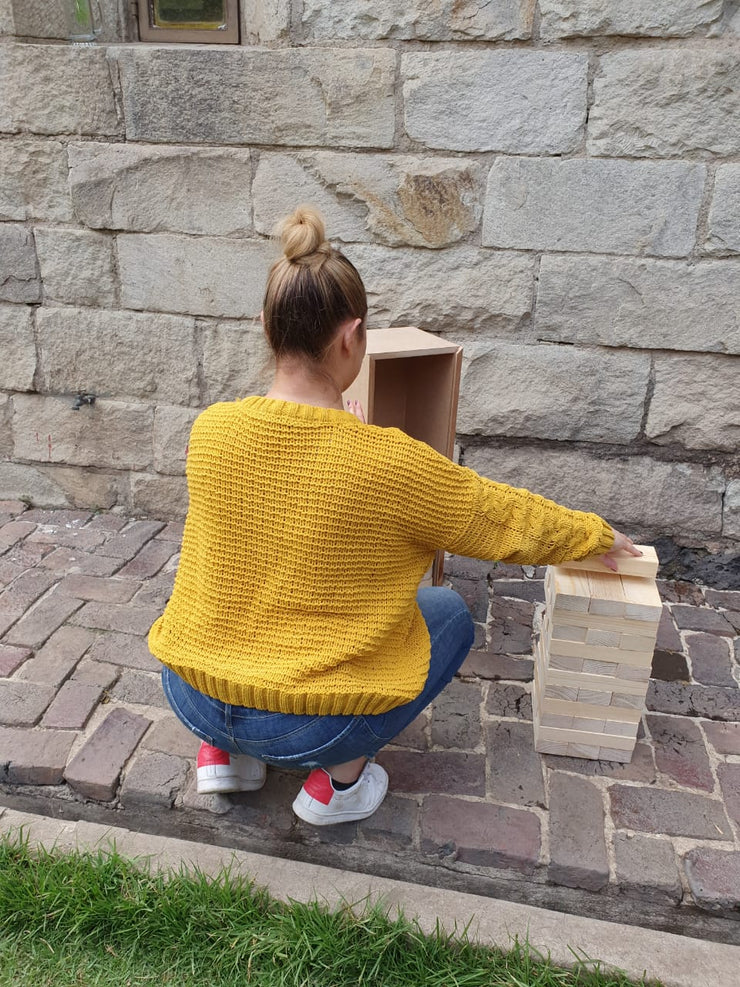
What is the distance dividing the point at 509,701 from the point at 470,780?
1.24 feet

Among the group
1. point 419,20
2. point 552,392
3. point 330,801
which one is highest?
point 419,20

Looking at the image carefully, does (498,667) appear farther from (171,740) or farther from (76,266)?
(76,266)

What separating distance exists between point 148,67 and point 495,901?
303 centimetres

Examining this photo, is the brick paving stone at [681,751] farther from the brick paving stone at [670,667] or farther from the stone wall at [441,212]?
the stone wall at [441,212]

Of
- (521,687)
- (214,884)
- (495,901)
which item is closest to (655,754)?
(521,687)

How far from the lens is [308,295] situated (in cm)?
165

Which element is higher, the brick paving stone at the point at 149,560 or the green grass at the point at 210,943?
the brick paving stone at the point at 149,560

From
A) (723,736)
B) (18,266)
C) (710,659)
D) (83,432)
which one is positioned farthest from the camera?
(83,432)

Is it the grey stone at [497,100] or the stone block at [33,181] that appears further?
the stone block at [33,181]

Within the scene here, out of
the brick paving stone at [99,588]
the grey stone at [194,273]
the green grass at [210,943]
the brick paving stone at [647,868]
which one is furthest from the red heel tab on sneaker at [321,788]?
the grey stone at [194,273]

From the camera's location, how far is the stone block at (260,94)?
9.30 ft

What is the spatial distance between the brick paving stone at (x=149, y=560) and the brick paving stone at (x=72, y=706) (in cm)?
71

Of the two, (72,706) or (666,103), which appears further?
(666,103)

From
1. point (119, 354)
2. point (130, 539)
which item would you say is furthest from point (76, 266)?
point (130, 539)
